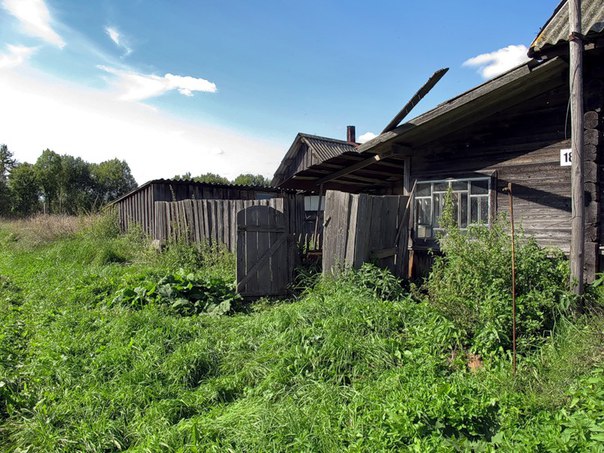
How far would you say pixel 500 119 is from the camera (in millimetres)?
6883

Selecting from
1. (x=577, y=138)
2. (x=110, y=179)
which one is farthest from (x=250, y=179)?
(x=577, y=138)

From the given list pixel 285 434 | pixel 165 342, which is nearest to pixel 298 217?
pixel 165 342

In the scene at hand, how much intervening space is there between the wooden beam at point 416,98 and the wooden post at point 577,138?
66.9 inches

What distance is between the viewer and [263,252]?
7086mm

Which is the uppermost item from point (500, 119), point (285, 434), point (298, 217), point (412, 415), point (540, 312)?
point (500, 119)

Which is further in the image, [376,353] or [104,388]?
[376,353]

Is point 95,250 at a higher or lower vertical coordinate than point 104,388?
higher

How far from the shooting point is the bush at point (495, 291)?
13.5 feet

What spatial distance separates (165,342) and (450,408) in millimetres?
3164

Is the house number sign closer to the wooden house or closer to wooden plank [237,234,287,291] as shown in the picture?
the wooden house

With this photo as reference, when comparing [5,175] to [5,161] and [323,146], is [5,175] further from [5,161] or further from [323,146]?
[323,146]

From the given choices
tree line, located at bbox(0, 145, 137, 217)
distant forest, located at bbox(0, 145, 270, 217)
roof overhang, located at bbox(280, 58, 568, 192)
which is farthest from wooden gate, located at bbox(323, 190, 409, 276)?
tree line, located at bbox(0, 145, 137, 217)

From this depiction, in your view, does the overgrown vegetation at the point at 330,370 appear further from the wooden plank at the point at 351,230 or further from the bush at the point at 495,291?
the wooden plank at the point at 351,230

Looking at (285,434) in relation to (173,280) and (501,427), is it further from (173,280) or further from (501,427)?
(173,280)
